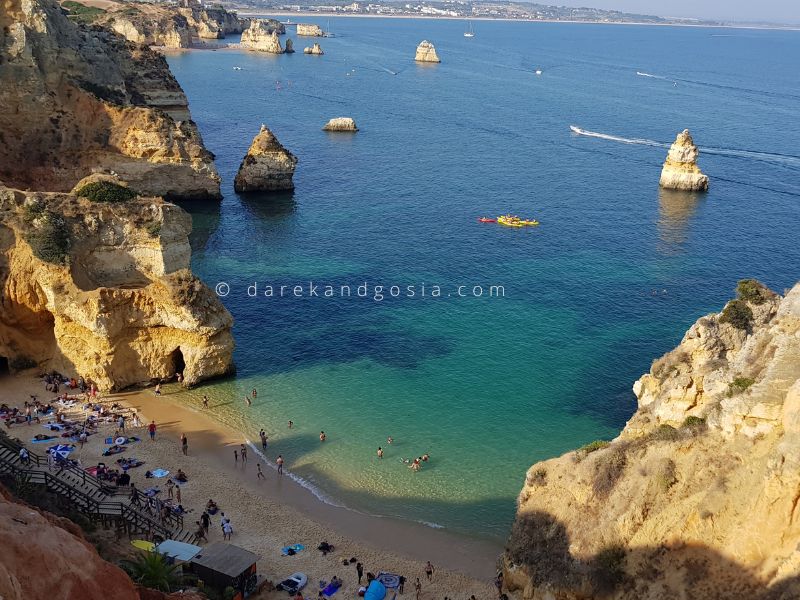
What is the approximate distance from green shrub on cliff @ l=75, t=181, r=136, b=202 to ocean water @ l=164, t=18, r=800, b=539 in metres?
13.0

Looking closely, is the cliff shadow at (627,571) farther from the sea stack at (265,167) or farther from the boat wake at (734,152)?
the boat wake at (734,152)

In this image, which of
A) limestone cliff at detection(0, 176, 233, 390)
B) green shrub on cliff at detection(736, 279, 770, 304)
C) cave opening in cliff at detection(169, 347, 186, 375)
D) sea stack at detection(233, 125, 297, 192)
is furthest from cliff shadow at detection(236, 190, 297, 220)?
green shrub on cliff at detection(736, 279, 770, 304)

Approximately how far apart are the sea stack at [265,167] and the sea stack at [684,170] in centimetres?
5123

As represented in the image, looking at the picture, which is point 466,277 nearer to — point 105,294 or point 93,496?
point 105,294

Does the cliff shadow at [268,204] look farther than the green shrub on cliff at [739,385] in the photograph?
Yes

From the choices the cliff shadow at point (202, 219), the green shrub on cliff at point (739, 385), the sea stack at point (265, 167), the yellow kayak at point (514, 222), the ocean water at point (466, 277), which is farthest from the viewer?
the sea stack at point (265, 167)

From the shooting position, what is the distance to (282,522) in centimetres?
3941

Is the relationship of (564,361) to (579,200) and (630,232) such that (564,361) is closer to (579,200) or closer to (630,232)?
(630,232)

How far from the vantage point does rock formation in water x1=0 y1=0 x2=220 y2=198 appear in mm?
76562

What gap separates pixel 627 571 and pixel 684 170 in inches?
3454

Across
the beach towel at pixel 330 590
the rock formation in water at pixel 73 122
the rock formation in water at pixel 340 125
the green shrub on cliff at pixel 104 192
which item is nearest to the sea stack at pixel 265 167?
the rock formation in water at pixel 73 122

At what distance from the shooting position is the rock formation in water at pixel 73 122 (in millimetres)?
76562

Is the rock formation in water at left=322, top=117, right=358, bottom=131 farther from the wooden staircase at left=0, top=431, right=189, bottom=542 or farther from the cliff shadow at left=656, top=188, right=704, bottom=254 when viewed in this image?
the wooden staircase at left=0, top=431, right=189, bottom=542

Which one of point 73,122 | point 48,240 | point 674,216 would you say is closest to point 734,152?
point 674,216
